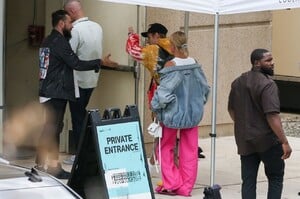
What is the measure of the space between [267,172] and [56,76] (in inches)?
100

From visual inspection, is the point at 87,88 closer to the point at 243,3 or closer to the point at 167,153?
the point at 167,153

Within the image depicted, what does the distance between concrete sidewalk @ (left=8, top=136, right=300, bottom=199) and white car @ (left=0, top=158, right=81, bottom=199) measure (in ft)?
14.2

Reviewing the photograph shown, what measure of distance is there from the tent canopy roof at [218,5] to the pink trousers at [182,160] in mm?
1390

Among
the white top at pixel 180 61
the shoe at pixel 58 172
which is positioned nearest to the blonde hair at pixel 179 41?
the white top at pixel 180 61

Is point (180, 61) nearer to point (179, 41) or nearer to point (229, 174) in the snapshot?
point (179, 41)

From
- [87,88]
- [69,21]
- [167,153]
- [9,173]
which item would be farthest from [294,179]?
[9,173]

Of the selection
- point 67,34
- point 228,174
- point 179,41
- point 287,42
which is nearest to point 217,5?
point 179,41

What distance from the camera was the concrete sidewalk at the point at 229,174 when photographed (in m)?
8.82

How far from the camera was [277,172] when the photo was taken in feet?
24.0

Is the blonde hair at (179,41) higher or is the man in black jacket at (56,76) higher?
the blonde hair at (179,41)

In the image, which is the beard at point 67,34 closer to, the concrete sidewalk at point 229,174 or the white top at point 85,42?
the white top at point 85,42

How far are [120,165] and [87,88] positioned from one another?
2.57 metres

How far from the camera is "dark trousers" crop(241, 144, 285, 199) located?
7.29m

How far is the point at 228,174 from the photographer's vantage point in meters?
9.85
